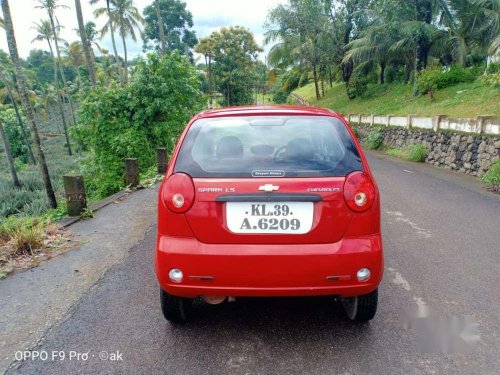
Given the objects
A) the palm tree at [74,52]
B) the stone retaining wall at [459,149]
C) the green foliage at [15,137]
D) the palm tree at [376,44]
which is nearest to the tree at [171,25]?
the palm tree at [74,52]

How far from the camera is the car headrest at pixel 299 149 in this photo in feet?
8.36

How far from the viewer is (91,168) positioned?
11844mm

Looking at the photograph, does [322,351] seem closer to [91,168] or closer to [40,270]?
[40,270]

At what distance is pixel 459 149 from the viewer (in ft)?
35.8

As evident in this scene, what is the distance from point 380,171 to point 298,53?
2412 centimetres

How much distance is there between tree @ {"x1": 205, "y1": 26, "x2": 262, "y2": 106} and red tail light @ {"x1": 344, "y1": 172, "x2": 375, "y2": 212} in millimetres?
41448

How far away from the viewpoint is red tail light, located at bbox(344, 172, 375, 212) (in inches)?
93.7

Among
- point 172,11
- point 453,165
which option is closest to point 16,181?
point 453,165

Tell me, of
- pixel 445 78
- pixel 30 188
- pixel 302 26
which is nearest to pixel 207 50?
pixel 302 26

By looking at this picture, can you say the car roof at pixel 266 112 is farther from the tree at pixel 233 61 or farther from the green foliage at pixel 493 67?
the tree at pixel 233 61

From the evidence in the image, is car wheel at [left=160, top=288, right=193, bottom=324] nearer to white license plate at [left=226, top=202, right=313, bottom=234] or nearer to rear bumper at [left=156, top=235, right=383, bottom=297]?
rear bumper at [left=156, top=235, right=383, bottom=297]

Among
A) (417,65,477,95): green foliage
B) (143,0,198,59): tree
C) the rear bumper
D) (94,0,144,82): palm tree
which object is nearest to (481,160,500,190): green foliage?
the rear bumper

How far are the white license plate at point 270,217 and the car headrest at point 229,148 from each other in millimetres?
381

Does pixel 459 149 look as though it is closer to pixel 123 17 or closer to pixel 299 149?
pixel 299 149
